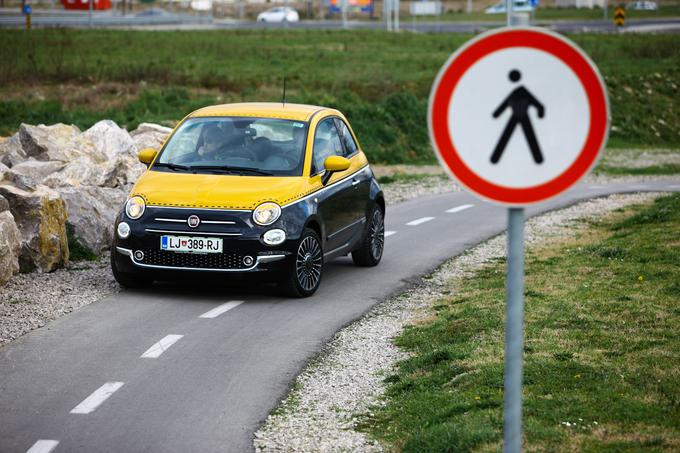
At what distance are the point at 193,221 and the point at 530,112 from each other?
7123mm

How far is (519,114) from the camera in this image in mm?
4211

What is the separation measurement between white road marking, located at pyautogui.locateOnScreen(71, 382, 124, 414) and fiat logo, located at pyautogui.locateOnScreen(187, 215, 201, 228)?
312cm

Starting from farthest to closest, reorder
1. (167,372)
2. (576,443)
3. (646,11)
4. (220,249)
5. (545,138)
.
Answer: (646,11), (220,249), (167,372), (576,443), (545,138)

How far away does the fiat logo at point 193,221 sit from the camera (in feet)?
36.0

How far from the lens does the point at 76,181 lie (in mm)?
16234

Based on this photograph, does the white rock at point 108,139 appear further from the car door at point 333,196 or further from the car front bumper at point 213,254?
the car front bumper at point 213,254

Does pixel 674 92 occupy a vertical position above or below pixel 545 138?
below

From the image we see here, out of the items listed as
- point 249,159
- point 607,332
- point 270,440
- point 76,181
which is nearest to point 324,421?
point 270,440

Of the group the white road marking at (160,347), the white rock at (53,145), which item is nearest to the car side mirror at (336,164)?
the white road marking at (160,347)

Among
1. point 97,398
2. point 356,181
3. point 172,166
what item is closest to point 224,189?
point 172,166

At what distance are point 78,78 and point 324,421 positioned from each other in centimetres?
3109

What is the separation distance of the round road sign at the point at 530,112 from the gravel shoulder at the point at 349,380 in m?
2.84

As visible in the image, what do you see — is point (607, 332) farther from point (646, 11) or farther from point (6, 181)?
point (646, 11)

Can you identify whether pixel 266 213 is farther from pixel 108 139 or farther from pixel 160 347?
pixel 108 139
